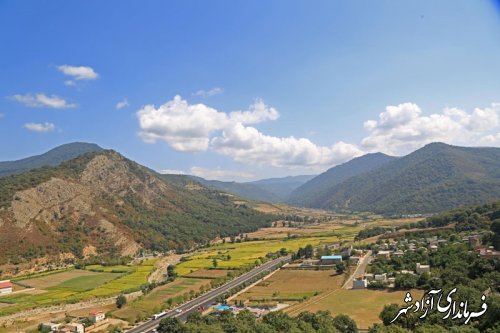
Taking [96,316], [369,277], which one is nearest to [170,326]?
[96,316]

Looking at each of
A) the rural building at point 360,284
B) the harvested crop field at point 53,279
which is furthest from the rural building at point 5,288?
the rural building at point 360,284

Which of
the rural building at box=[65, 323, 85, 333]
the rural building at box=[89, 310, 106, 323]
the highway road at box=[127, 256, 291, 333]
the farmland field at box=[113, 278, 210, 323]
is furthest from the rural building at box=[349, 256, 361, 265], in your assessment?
the rural building at box=[65, 323, 85, 333]

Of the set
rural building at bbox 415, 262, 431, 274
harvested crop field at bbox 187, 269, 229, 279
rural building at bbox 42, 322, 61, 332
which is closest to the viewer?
rural building at bbox 42, 322, 61, 332

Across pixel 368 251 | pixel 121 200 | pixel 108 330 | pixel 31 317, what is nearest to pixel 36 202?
pixel 121 200

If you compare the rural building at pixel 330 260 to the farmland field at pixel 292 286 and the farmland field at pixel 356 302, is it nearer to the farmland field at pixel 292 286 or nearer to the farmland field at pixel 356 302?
the farmland field at pixel 292 286

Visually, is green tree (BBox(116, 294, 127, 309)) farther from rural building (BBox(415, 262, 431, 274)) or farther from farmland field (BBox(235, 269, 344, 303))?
rural building (BBox(415, 262, 431, 274))

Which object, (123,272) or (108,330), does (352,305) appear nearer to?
(108,330)
